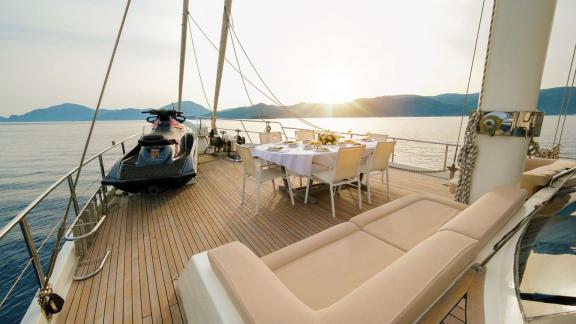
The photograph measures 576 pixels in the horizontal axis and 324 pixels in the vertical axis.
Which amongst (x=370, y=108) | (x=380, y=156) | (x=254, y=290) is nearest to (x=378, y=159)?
(x=380, y=156)

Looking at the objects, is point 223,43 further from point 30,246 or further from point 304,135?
point 30,246

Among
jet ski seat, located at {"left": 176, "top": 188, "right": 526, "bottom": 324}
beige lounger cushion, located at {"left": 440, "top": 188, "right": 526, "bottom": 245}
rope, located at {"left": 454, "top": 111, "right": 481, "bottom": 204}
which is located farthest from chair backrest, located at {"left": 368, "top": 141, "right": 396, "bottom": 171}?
beige lounger cushion, located at {"left": 440, "top": 188, "right": 526, "bottom": 245}

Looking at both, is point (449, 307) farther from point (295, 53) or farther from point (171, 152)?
point (295, 53)

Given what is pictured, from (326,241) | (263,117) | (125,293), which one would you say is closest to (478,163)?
(326,241)

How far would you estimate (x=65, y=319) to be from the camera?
1.38 metres

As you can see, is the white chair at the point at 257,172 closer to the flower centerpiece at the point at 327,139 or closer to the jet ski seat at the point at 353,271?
the flower centerpiece at the point at 327,139

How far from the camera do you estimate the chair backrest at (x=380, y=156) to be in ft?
9.63

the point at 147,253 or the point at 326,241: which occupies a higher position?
the point at 326,241

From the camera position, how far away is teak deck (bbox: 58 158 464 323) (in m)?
1.48

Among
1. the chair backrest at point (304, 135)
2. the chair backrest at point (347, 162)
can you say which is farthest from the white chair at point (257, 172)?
the chair backrest at point (304, 135)

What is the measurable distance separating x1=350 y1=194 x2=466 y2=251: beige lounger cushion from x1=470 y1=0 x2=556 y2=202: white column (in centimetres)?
36

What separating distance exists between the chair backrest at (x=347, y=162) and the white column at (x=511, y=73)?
1.13 meters

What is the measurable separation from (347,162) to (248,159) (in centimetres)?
120

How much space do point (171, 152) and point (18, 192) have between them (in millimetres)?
8785
